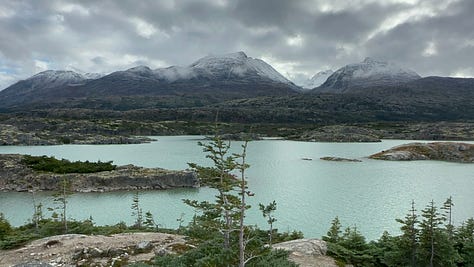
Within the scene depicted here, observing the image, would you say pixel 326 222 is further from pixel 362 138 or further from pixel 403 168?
pixel 362 138

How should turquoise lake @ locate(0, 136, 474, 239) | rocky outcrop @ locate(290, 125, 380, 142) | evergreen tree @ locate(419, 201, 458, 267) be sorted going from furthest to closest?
rocky outcrop @ locate(290, 125, 380, 142), turquoise lake @ locate(0, 136, 474, 239), evergreen tree @ locate(419, 201, 458, 267)

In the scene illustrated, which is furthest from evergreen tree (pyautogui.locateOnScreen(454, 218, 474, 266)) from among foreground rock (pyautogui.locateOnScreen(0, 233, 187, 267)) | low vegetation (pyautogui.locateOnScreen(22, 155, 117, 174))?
low vegetation (pyautogui.locateOnScreen(22, 155, 117, 174))

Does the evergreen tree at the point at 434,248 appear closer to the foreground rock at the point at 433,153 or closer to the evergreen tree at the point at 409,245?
the evergreen tree at the point at 409,245

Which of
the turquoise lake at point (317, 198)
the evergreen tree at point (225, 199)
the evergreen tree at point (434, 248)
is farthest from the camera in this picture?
the turquoise lake at point (317, 198)

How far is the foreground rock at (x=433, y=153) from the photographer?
9119cm

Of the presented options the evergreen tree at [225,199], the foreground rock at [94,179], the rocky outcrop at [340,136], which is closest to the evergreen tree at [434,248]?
the evergreen tree at [225,199]

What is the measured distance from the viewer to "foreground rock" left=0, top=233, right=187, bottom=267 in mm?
15469

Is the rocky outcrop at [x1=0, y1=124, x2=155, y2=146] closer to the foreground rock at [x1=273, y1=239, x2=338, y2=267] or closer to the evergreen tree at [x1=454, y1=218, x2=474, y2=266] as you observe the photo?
the foreground rock at [x1=273, y1=239, x2=338, y2=267]

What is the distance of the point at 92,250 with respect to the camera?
16.2 metres

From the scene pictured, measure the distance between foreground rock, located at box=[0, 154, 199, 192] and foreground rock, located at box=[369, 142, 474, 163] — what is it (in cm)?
5910

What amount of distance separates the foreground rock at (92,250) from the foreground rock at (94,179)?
32.9 m

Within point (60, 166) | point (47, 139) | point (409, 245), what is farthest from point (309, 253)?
point (47, 139)

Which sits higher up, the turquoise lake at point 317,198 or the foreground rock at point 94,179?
the foreground rock at point 94,179

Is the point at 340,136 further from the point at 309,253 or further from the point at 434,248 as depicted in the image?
the point at 309,253
